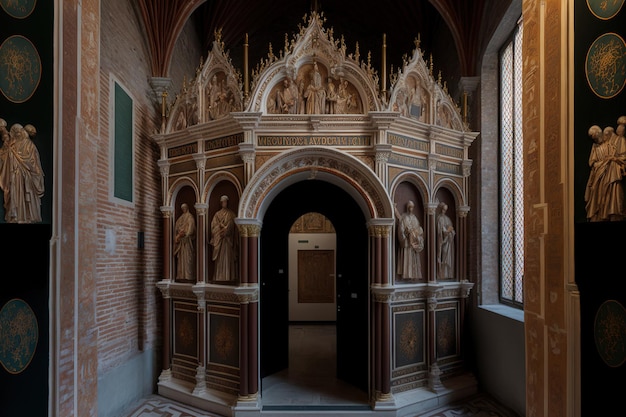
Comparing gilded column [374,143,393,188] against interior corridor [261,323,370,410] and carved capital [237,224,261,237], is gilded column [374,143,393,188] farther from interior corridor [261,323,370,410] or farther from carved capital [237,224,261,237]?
interior corridor [261,323,370,410]

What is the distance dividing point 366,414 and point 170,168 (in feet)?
17.7

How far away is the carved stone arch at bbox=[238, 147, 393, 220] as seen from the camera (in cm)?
636

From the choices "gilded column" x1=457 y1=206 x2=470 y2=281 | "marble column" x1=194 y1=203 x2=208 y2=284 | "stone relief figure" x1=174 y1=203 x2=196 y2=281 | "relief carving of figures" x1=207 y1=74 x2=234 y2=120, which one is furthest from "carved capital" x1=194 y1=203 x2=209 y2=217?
"gilded column" x1=457 y1=206 x2=470 y2=281

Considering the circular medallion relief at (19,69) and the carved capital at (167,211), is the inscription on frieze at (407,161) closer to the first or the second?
the carved capital at (167,211)

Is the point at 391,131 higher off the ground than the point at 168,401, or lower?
higher

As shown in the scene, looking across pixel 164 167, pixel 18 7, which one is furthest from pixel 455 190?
pixel 18 7

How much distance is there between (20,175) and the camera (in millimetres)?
3096

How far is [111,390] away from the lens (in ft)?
19.8

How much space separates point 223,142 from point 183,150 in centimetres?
94

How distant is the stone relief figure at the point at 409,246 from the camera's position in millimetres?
6613

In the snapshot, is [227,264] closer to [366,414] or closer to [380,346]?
[380,346]

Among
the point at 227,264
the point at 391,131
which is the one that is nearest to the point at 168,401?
the point at 227,264

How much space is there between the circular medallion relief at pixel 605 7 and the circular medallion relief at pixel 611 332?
2.02 meters

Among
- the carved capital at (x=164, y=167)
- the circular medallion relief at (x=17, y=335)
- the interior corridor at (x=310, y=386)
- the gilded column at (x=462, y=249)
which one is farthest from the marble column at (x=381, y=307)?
the circular medallion relief at (x=17, y=335)
